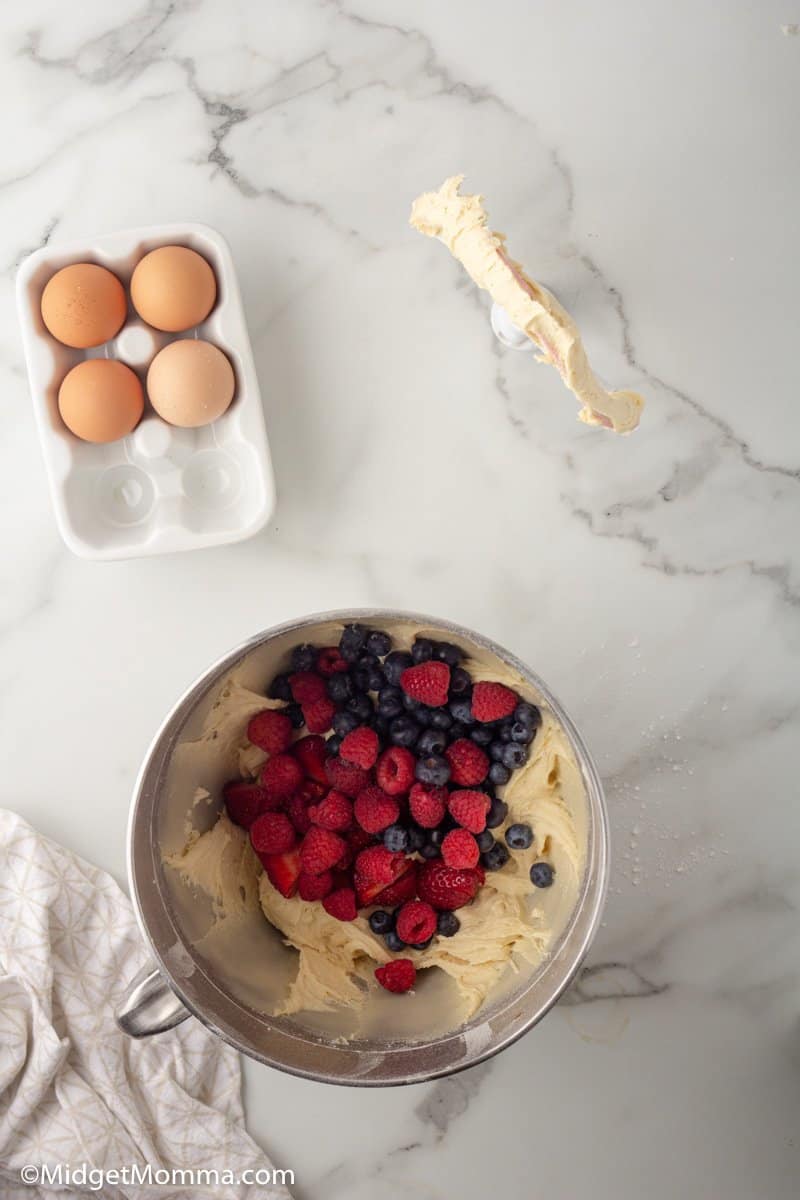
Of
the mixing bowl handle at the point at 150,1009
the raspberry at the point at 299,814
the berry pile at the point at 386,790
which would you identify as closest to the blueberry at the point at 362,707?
the berry pile at the point at 386,790

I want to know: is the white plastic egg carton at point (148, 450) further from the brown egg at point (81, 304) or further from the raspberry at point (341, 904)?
the raspberry at point (341, 904)

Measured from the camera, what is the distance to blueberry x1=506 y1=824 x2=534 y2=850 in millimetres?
1023

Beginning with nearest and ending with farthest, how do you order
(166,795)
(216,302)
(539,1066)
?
(166,795), (216,302), (539,1066)

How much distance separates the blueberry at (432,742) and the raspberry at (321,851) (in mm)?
131

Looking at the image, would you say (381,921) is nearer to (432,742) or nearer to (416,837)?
(416,837)

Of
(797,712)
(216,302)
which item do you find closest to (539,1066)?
(797,712)

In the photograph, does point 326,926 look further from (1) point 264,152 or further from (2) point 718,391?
(1) point 264,152

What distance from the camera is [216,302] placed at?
1.07 metres

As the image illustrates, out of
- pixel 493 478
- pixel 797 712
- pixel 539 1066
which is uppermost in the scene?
pixel 493 478

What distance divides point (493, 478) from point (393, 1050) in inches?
24.6

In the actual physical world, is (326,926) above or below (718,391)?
below

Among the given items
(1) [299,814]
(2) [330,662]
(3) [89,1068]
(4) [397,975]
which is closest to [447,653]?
(2) [330,662]

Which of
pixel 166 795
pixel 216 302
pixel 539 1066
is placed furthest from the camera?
pixel 539 1066

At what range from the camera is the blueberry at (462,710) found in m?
1.01
